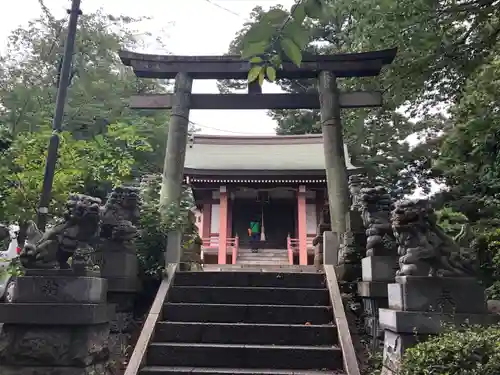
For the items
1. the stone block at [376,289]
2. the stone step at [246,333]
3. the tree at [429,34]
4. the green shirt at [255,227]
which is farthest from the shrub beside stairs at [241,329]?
the green shirt at [255,227]

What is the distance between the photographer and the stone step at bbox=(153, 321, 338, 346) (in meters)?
5.03

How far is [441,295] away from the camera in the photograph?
4.00 metres

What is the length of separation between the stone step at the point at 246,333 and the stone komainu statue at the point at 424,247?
144cm

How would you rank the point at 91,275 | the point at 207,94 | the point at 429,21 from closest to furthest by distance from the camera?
the point at 91,275 → the point at 429,21 → the point at 207,94

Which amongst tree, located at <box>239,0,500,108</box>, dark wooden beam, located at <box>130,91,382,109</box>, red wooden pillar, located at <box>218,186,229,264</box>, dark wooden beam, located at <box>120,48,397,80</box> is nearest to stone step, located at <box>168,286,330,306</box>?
tree, located at <box>239,0,500,108</box>

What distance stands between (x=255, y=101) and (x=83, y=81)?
24.0 ft

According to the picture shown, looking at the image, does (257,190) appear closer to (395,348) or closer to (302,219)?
(302,219)

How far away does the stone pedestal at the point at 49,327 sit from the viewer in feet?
12.7

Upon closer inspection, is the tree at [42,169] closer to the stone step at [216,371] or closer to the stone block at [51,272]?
the stone block at [51,272]

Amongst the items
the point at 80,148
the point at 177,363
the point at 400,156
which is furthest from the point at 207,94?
the point at 400,156

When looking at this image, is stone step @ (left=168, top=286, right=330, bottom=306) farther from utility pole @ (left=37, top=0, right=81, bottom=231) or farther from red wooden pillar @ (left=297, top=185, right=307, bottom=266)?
red wooden pillar @ (left=297, top=185, right=307, bottom=266)

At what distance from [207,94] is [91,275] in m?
5.73

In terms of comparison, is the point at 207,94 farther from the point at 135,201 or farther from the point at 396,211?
the point at 396,211

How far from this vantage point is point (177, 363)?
15.6 ft
